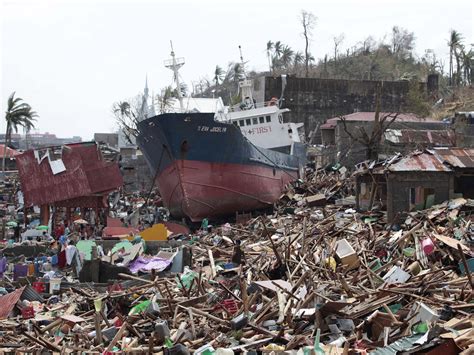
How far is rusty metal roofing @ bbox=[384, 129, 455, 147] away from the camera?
2906 cm

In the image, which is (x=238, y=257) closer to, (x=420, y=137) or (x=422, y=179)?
(x=422, y=179)

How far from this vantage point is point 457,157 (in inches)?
722

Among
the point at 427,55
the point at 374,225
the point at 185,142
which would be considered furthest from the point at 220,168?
the point at 427,55

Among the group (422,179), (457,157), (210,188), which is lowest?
(210,188)

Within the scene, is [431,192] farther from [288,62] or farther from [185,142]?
[288,62]

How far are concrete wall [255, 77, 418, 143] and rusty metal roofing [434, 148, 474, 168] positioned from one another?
24195mm

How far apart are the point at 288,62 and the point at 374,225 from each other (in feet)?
198

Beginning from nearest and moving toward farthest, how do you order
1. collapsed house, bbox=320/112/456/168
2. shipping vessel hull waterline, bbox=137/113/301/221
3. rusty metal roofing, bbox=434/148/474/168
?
rusty metal roofing, bbox=434/148/474/168 → shipping vessel hull waterline, bbox=137/113/301/221 → collapsed house, bbox=320/112/456/168

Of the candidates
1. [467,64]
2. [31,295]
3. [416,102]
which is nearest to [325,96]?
[416,102]

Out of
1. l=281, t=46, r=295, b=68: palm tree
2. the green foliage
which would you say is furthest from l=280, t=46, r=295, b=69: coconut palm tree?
the green foliage

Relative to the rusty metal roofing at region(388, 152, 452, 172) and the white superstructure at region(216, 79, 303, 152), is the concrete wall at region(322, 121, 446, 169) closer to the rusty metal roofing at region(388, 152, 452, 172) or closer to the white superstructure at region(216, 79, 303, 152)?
the white superstructure at region(216, 79, 303, 152)

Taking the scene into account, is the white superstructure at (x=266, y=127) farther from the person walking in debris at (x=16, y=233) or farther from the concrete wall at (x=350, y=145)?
the person walking in debris at (x=16, y=233)

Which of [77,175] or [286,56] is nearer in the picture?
[77,175]

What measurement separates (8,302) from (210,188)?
13.3 metres
